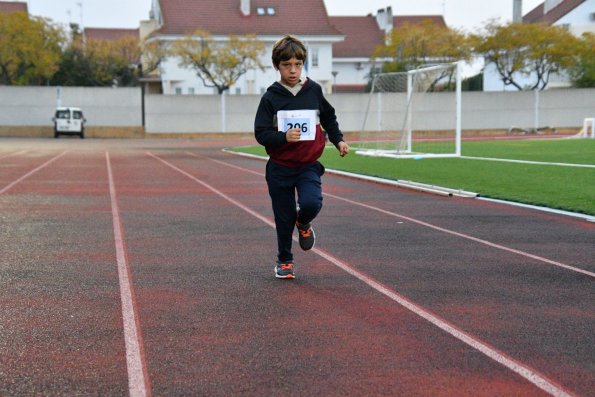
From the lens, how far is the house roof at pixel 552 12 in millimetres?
67875

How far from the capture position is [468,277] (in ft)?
24.0

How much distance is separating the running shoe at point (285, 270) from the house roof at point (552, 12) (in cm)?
6440

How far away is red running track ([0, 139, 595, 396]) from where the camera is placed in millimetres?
4480

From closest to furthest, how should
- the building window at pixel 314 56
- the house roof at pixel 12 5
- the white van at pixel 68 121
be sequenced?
the white van at pixel 68 121, the building window at pixel 314 56, the house roof at pixel 12 5

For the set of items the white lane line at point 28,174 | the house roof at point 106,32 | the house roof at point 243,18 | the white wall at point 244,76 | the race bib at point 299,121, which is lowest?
the white lane line at point 28,174

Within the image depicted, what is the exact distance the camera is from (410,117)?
25.5 m

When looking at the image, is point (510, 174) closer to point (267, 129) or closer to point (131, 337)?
point (267, 129)

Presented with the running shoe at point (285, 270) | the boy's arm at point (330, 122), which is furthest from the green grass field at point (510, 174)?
the running shoe at point (285, 270)

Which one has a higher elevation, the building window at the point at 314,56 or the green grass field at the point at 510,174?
the building window at the point at 314,56

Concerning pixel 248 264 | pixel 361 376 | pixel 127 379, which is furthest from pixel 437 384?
pixel 248 264

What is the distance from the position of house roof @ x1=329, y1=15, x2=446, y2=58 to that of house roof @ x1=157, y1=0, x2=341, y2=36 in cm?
1026

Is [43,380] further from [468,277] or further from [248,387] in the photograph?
[468,277]

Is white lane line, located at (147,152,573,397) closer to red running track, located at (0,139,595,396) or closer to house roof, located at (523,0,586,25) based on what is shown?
red running track, located at (0,139,595,396)

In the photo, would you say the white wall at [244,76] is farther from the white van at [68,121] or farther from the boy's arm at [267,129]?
the boy's arm at [267,129]
